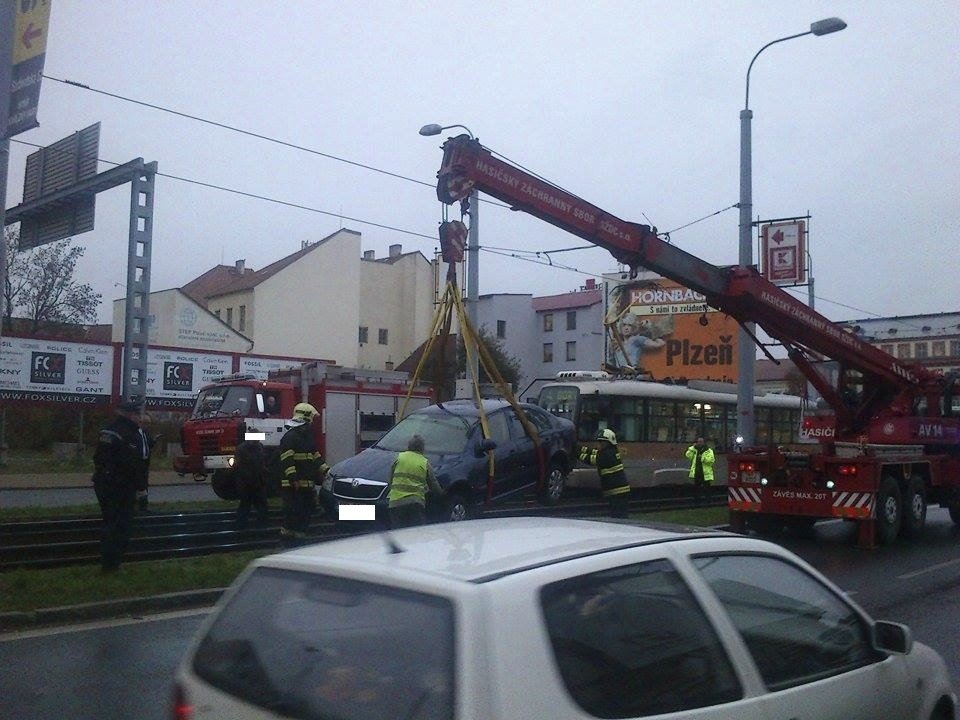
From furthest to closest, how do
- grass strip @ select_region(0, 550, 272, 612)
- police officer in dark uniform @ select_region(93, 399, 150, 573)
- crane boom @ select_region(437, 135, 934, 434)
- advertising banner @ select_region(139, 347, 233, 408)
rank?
1. advertising banner @ select_region(139, 347, 233, 408)
2. crane boom @ select_region(437, 135, 934, 434)
3. police officer in dark uniform @ select_region(93, 399, 150, 573)
4. grass strip @ select_region(0, 550, 272, 612)

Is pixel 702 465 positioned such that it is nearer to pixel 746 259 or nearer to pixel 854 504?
pixel 746 259

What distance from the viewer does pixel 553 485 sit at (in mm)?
17141

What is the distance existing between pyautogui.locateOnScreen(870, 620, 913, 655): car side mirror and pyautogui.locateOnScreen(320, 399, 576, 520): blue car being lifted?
26.9ft

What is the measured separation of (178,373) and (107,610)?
105 ft

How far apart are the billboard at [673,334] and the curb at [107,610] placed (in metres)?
36.2

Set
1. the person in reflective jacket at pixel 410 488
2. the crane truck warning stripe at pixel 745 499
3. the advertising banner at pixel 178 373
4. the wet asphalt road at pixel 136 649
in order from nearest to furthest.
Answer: the wet asphalt road at pixel 136 649 < the person in reflective jacket at pixel 410 488 < the crane truck warning stripe at pixel 745 499 < the advertising banner at pixel 178 373

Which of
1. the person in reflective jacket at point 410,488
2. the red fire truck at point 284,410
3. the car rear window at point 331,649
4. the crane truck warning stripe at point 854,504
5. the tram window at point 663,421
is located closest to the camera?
the car rear window at point 331,649

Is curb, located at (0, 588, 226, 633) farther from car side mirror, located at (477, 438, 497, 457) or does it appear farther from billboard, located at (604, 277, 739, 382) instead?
billboard, located at (604, 277, 739, 382)

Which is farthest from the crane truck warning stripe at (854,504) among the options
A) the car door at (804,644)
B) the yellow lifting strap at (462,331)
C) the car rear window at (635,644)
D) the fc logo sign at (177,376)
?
the fc logo sign at (177,376)

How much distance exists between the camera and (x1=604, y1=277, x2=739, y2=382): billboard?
45.2 m

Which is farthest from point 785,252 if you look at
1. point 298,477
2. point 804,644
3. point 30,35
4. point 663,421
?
point 804,644

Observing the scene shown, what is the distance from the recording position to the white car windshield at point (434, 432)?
14.5 m

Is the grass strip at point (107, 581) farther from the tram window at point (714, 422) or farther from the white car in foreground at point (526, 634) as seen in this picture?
the tram window at point (714, 422)

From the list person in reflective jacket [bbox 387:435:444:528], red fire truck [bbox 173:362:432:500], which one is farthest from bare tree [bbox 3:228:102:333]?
person in reflective jacket [bbox 387:435:444:528]
